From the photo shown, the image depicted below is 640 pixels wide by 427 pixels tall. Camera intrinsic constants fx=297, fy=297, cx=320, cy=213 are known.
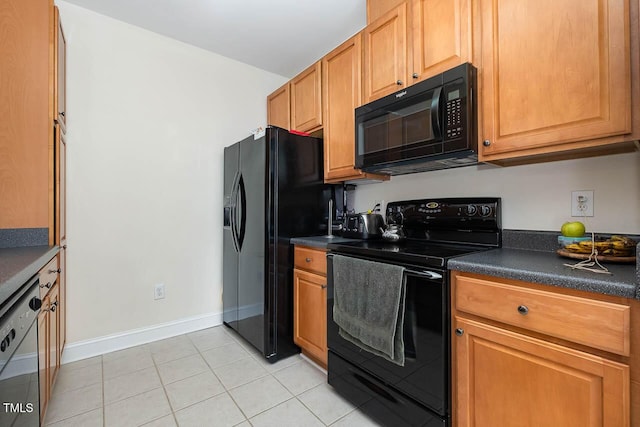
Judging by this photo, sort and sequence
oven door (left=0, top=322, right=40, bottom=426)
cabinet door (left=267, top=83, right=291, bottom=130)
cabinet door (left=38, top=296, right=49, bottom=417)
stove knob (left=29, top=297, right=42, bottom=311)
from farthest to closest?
cabinet door (left=267, top=83, right=291, bottom=130)
cabinet door (left=38, top=296, right=49, bottom=417)
stove knob (left=29, top=297, right=42, bottom=311)
oven door (left=0, top=322, right=40, bottom=426)

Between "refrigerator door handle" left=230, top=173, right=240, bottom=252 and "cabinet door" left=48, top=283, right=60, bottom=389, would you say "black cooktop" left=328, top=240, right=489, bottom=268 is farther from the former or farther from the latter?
"cabinet door" left=48, top=283, right=60, bottom=389

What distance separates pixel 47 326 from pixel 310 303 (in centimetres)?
135

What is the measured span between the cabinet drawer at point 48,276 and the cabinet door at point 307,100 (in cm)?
185

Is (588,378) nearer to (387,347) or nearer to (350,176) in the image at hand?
(387,347)

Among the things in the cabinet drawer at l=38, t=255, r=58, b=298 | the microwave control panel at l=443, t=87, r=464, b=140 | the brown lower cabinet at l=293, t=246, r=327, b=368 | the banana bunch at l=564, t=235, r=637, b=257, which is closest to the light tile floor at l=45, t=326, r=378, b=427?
the brown lower cabinet at l=293, t=246, r=327, b=368

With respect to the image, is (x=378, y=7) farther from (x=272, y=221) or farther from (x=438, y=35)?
(x=272, y=221)

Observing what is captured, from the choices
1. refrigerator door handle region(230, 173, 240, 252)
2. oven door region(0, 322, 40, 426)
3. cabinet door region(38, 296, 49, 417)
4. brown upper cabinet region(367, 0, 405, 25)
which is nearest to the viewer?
→ oven door region(0, 322, 40, 426)

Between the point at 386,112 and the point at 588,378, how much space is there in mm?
1453

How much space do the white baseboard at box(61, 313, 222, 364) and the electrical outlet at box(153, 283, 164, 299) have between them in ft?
0.78

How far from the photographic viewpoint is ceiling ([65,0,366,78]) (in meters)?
2.10

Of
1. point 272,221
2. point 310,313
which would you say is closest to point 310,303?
point 310,313

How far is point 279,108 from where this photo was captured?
2865 millimetres

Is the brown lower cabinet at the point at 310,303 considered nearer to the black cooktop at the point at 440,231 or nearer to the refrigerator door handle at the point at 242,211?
the black cooktop at the point at 440,231

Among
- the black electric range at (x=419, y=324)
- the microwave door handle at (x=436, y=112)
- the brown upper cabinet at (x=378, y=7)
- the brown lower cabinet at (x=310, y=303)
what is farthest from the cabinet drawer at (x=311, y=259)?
the brown upper cabinet at (x=378, y=7)
